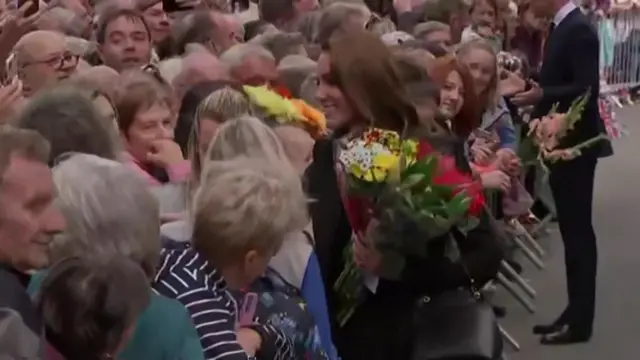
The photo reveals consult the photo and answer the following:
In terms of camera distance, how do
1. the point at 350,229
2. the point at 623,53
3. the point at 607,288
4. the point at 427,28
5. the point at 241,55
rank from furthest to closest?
the point at 623,53 → the point at 607,288 → the point at 427,28 → the point at 241,55 → the point at 350,229

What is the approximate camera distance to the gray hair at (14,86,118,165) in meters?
2.58

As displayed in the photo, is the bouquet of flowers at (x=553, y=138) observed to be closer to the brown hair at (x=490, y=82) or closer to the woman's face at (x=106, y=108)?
the brown hair at (x=490, y=82)

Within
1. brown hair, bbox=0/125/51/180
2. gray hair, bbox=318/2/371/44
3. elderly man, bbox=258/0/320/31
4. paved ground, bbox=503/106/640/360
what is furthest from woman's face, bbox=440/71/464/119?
elderly man, bbox=258/0/320/31

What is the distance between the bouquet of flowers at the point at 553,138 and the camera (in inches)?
204

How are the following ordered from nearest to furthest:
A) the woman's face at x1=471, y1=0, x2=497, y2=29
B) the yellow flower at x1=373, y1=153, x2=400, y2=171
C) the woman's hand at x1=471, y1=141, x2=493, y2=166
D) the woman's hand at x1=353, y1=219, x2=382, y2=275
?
the yellow flower at x1=373, y1=153, x2=400, y2=171 → the woman's hand at x1=353, y1=219, x2=382, y2=275 → the woman's hand at x1=471, y1=141, x2=493, y2=166 → the woman's face at x1=471, y1=0, x2=497, y2=29

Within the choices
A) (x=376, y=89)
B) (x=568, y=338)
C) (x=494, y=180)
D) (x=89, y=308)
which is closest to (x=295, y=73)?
(x=494, y=180)

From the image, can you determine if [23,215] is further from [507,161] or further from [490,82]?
[490,82]

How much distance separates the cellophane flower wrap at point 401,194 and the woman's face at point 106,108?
575 mm

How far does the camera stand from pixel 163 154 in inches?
120

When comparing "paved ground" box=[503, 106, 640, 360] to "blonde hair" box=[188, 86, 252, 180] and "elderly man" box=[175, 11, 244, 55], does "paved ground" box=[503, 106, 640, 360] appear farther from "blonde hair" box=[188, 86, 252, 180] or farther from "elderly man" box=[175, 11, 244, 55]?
"blonde hair" box=[188, 86, 252, 180]

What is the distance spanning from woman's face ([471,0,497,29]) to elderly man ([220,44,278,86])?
3.05 metres

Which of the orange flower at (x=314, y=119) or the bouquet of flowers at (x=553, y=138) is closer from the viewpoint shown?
the orange flower at (x=314, y=119)

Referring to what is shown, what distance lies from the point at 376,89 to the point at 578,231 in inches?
109

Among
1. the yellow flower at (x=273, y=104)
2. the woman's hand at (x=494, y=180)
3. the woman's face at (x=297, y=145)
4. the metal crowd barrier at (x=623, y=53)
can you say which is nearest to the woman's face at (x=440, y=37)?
the woman's hand at (x=494, y=180)
